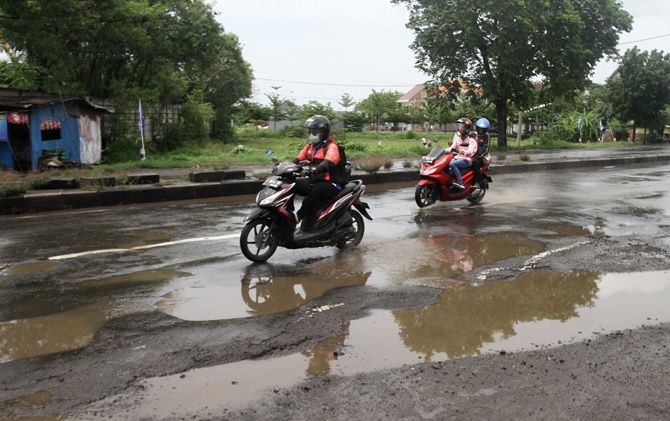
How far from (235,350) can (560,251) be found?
4.66m

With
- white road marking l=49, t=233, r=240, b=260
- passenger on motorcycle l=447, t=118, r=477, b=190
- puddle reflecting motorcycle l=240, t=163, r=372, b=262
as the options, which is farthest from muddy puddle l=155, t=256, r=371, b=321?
passenger on motorcycle l=447, t=118, r=477, b=190

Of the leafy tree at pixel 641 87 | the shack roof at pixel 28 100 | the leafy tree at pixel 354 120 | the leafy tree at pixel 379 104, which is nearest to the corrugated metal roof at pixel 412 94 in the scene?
the leafy tree at pixel 379 104

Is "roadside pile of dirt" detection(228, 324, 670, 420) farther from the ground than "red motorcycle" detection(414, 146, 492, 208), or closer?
closer

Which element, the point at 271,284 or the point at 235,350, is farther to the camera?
the point at 271,284

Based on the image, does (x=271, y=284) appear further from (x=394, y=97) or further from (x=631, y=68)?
(x=394, y=97)

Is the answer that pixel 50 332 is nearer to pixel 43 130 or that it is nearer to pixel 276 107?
pixel 43 130

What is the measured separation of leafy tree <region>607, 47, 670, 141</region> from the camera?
4331cm

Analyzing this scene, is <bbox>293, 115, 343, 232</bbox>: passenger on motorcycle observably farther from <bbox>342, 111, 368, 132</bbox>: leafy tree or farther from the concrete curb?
<bbox>342, 111, 368, 132</bbox>: leafy tree

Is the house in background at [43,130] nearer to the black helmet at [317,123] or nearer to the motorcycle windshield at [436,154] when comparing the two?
the motorcycle windshield at [436,154]

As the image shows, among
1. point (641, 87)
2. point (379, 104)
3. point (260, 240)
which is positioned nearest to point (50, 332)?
point (260, 240)

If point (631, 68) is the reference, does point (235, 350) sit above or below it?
below

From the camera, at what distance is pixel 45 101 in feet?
57.4

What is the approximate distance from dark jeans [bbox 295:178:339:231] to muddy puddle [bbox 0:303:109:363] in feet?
8.54

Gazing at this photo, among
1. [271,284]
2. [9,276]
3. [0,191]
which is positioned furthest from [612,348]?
[0,191]
